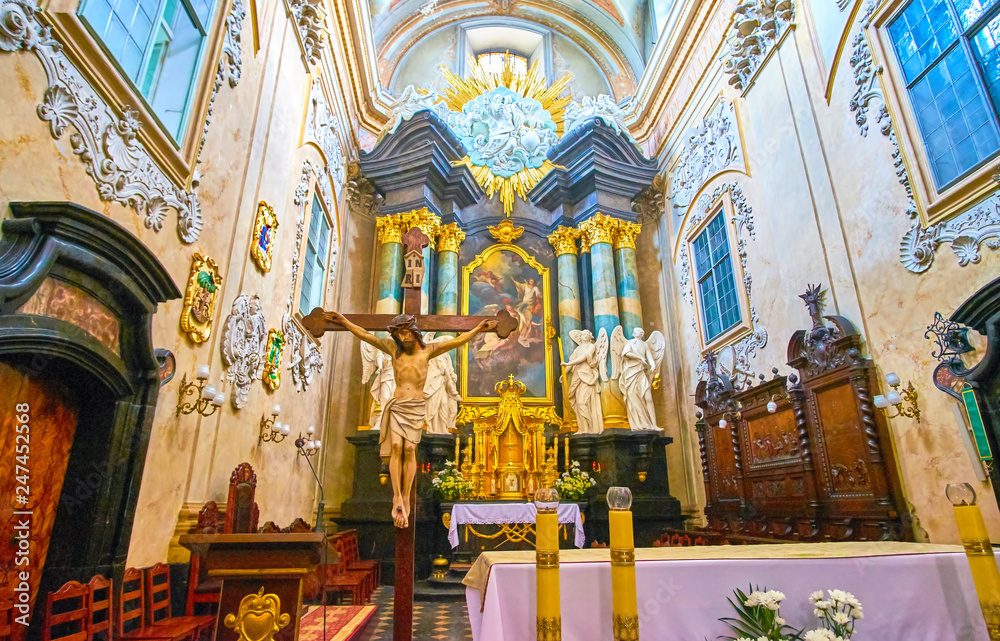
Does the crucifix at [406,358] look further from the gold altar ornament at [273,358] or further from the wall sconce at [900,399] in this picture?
the wall sconce at [900,399]

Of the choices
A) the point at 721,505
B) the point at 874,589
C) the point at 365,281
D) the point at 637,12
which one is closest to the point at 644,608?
the point at 874,589

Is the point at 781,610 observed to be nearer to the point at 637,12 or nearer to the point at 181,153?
the point at 181,153

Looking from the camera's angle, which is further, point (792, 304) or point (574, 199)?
point (574, 199)

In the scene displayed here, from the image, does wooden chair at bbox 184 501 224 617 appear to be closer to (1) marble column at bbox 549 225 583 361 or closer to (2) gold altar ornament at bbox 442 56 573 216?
(1) marble column at bbox 549 225 583 361

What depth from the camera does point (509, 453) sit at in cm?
941

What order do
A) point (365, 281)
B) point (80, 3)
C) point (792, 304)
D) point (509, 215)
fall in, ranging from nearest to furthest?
point (80, 3) → point (792, 304) → point (365, 281) → point (509, 215)

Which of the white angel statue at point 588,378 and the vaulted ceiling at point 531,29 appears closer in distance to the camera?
the white angel statue at point 588,378

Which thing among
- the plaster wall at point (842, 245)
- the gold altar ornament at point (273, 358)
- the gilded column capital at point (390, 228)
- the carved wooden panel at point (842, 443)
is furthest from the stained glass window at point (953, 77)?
the gilded column capital at point (390, 228)

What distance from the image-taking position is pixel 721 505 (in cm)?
778

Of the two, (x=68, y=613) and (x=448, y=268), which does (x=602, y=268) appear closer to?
(x=448, y=268)

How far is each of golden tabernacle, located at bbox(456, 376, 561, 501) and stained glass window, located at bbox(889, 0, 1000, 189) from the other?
21.2ft

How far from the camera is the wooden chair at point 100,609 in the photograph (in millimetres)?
3316

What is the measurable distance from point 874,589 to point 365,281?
9.77 metres

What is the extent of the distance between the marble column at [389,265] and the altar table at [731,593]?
8.14 meters
